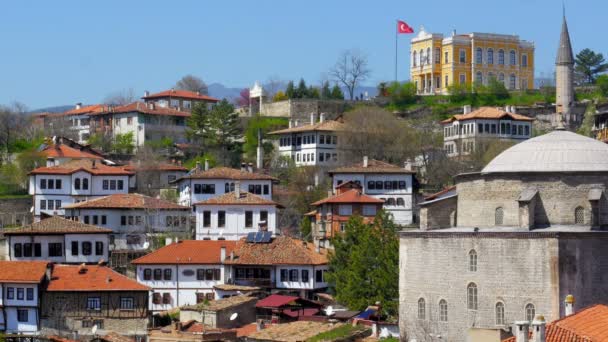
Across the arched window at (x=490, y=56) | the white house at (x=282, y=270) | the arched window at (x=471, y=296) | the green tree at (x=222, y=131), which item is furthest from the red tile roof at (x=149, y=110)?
the arched window at (x=471, y=296)

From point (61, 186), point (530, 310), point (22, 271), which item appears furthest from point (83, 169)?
point (530, 310)

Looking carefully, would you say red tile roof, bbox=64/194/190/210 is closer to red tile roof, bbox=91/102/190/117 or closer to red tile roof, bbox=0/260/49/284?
red tile roof, bbox=0/260/49/284

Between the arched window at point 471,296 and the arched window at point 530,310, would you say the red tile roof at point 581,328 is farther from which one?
the arched window at point 471,296

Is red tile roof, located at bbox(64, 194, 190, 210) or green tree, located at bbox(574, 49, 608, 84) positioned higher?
green tree, located at bbox(574, 49, 608, 84)

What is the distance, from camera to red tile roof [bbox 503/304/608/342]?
29.1 metres

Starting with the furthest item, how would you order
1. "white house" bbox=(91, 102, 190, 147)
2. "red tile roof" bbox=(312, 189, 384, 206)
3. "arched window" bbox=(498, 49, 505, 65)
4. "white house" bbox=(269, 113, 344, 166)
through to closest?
1. "arched window" bbox=(498, 49, 505, 65)
2. "white house" bbox=(91, 102, 190, 147)
3. "white house" bbox=(269, 113, 344, 166)
4. "red tile roof" bbox=(312, 189, 384, 206)

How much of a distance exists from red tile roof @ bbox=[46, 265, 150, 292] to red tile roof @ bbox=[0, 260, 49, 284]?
1.99ft

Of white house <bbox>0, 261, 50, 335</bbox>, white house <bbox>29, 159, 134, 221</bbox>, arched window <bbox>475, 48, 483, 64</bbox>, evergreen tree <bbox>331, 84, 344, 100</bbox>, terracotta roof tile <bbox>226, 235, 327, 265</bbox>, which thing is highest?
arched window <bbox>475, 48, 483, 64</bbox>

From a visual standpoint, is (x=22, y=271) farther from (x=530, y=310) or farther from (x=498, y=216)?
(x=530, y=310)

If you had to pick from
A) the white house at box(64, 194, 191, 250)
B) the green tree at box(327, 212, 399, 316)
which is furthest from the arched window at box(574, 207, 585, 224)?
the white house at box(64, 194, 191, 250)

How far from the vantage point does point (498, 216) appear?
162ft

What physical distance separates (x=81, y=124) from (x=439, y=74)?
27.5 metres

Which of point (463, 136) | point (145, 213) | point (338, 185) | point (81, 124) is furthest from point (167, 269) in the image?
point (81, 124)

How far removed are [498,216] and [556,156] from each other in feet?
9.98
